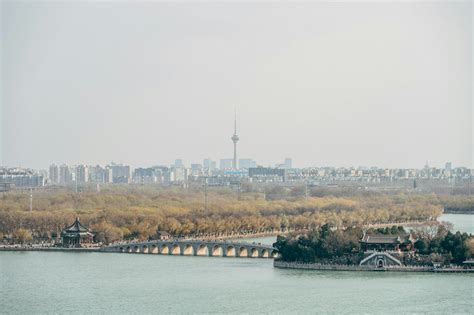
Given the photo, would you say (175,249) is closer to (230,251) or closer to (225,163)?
(230,251)

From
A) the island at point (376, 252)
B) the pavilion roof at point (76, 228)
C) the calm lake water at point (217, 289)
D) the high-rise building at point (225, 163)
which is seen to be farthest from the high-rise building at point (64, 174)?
the island at point (376, 252)

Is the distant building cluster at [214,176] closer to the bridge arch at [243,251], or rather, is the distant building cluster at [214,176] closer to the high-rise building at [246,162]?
the high-rise building at [246,162]

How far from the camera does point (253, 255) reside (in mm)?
40031

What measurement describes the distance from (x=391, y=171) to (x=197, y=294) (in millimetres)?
86566

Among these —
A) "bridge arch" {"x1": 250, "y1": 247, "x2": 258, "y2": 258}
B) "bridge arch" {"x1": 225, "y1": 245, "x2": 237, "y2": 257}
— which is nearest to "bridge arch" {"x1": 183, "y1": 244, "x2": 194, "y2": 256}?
"bridge arch" {"x1": 225, "y1": 245, "x2": 237, "y2": 257}

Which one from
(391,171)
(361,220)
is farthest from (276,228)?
(391,171)

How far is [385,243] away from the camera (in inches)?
1387

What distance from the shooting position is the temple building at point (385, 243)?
35188 mm

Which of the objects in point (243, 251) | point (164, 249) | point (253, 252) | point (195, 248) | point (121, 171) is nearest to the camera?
point (253, 252)

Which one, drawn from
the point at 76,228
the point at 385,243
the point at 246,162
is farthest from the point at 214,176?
the point at 385,243

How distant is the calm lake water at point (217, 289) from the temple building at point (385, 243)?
4.35ft

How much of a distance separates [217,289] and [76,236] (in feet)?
43.7

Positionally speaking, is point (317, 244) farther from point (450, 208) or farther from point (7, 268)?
point (450, 208)

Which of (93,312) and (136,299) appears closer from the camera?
(93,312)
